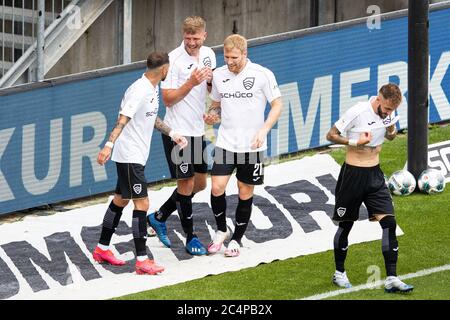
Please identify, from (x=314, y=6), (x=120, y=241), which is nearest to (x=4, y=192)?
(x=120, y=241)

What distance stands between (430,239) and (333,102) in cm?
390

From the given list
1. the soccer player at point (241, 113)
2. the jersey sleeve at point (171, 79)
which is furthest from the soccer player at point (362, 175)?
the jersey sleeve at point (171, 79)

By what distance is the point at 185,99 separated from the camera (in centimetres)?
1379

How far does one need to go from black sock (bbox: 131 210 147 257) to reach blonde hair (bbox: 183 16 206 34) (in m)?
1.88

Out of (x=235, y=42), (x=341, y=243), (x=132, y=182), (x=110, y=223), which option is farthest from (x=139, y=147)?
(x=341, y=243)

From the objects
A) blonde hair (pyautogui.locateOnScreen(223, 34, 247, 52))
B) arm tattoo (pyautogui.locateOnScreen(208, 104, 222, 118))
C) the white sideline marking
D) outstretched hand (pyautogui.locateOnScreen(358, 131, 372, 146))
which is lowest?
the white sideline marking

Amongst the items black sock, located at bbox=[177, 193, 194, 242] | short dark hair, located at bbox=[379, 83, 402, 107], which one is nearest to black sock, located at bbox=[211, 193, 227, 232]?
black sock, located at bbox=[177, 193, 194, 242]

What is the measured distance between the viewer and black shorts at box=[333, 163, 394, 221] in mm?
12438

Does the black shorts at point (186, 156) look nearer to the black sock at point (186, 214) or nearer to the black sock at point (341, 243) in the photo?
the black sock at point (186, 214)

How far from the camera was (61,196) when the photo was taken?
15867mm

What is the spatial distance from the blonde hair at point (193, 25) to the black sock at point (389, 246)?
9.01ft

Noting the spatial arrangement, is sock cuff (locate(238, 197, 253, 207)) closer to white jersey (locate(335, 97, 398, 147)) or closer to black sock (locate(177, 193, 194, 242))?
black sock (locate(177, 193, 194, 242))

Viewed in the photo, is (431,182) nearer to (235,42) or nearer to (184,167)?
(184,167)

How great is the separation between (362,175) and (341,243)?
643 mm
